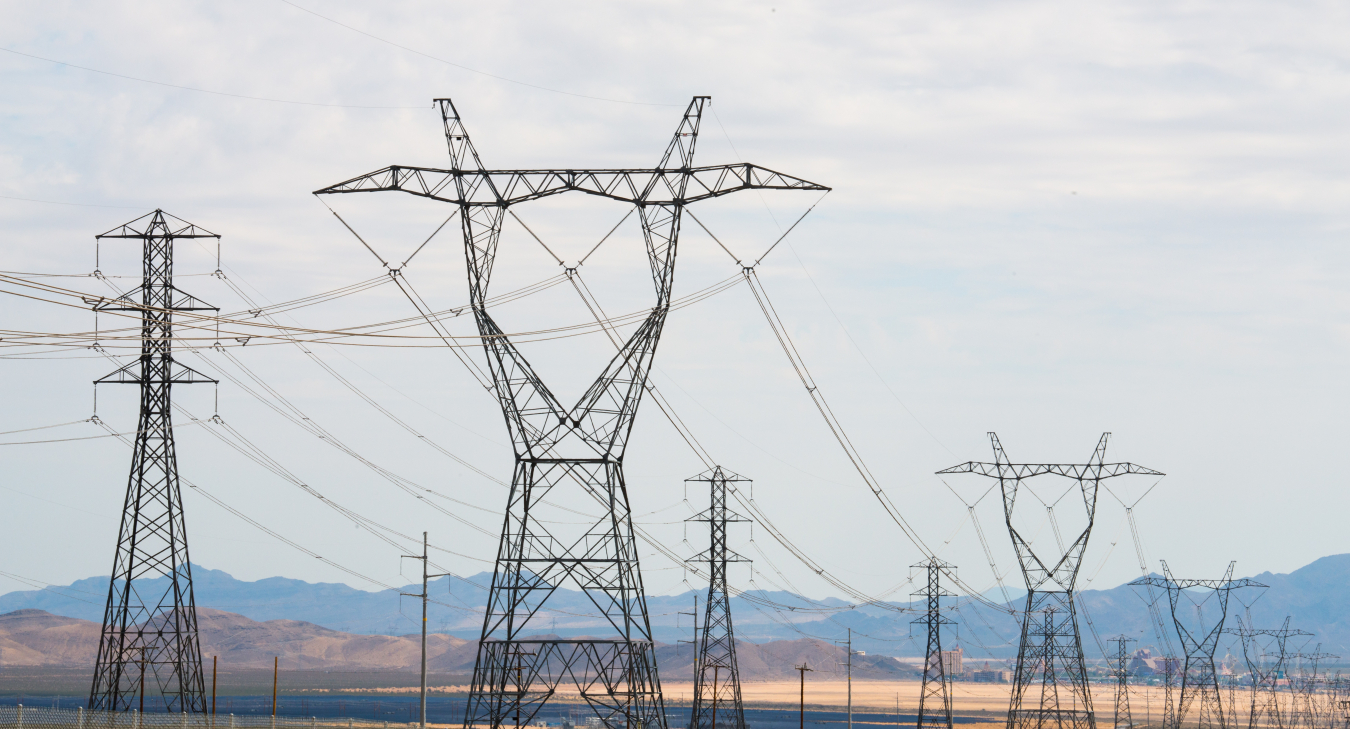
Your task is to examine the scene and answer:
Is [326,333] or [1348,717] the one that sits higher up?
[326,333]

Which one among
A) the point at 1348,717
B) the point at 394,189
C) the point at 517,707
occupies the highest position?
the point at 394,189

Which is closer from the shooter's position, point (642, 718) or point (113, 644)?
point (642, 718)

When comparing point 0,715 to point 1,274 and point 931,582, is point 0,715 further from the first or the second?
point 931,582

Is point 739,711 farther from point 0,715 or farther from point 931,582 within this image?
point 0,715

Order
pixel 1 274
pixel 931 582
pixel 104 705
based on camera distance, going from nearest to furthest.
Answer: pixel 1 274
pixel 104 705
pixel 931 582

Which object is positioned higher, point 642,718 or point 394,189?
point 394,189

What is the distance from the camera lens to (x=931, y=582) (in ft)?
292

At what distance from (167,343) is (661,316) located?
1992cm

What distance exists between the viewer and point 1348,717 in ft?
442

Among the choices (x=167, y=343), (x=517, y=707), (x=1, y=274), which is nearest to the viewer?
(x=1, y=274)

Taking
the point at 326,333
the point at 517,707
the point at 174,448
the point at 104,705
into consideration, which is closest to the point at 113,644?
the point at 104,705

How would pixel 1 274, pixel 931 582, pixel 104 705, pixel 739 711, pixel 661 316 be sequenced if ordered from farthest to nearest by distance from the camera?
pixel 931 582
pixel 739 711
pixel 104 705
pixel 661 316
pixel 1 274

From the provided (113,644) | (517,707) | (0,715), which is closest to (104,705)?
(113,644)

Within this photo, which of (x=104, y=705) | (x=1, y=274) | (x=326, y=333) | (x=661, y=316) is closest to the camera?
(x=1, y=274)
